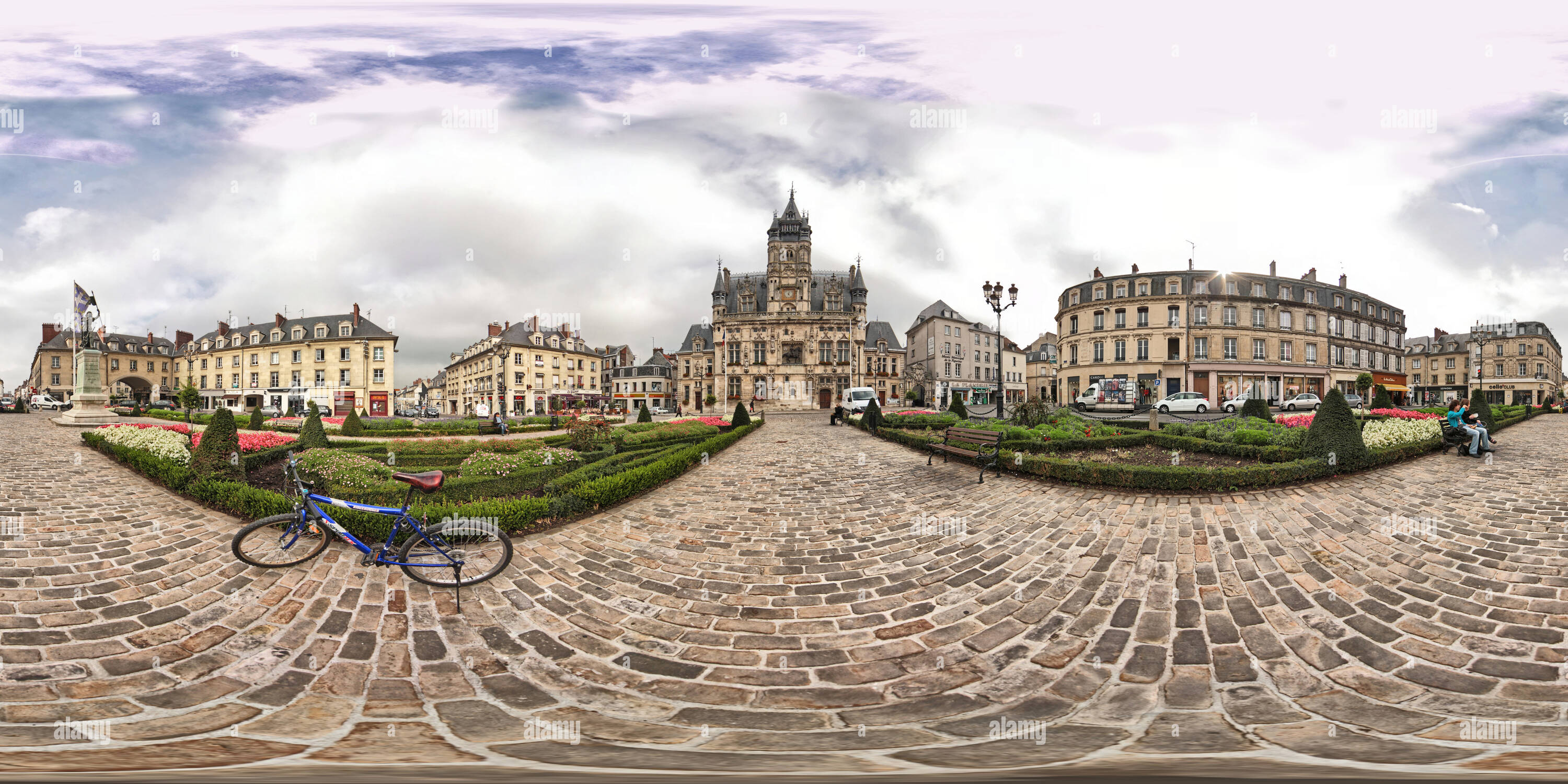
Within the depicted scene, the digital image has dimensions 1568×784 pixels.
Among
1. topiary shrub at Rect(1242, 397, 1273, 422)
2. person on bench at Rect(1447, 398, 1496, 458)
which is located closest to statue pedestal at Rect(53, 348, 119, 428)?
person on bench at Rect(1447, 398, 1496, 458)

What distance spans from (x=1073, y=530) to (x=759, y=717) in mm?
5102

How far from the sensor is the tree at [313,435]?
14469 mm

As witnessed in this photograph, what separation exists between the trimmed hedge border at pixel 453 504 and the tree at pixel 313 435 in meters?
3.14

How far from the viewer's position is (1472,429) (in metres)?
11.6

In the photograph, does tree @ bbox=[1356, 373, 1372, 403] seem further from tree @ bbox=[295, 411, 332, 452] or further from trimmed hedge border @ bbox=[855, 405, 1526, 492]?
tree @ bbox=[295, 411, 332, 452]

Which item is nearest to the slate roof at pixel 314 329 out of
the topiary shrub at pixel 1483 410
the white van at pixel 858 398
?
the white van at pixel 858 398

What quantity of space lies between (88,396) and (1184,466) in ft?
134

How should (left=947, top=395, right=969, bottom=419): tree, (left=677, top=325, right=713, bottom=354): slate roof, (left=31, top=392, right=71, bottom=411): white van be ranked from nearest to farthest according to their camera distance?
(left=947, top=395, right=969, bottom=419): tree
(left=31, top=392, right=71, bottom=411): white van
(left=677, top=325, right=713, bottom=354): slate roof

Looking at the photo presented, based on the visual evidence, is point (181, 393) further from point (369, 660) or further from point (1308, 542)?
point (1308, 542)

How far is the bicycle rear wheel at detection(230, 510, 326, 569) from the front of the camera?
19.6ft

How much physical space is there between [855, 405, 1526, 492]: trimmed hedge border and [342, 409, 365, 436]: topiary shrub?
2424 cm

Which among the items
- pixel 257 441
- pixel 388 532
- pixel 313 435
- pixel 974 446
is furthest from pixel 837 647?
pixel 257 441

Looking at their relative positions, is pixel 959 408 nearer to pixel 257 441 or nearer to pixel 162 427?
pixel 257 441

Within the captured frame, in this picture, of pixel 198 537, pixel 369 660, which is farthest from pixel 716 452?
pixel 369 660
